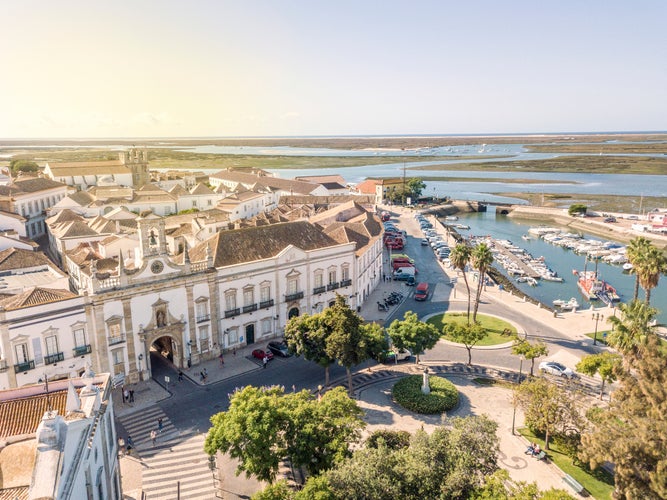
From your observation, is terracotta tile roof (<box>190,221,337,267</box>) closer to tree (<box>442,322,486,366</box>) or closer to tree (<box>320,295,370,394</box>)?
tree (<box>320,295,370,394</box>)

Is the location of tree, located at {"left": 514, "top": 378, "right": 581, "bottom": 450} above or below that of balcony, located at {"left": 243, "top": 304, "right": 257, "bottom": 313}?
below

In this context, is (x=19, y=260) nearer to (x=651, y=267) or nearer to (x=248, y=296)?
(x=248, y=296)

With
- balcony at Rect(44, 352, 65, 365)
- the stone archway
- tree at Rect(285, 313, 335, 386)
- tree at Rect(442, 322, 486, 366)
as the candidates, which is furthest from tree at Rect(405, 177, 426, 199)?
balcony at Rect(44, 352, 65, 365)

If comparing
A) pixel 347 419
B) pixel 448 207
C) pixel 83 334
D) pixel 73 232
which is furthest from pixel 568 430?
pixel 448 207

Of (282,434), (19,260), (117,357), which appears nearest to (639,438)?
(282,434)

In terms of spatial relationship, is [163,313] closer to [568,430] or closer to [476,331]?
[476,331]
